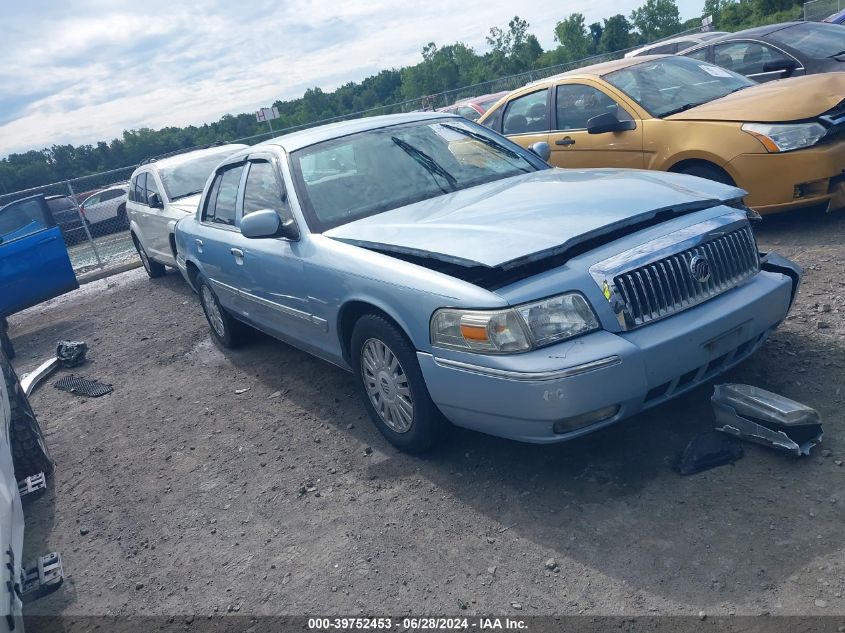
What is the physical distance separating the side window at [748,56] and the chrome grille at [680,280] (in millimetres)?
5430

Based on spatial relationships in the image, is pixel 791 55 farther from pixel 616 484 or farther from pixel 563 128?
pixel 616 484

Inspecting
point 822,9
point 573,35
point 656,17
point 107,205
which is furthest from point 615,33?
point 107,205

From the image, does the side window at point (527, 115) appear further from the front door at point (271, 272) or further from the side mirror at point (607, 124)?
the front door at point (271, 272)

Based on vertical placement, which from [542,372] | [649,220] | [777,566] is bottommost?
[777,566]

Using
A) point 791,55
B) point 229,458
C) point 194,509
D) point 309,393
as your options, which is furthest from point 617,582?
point 791,55

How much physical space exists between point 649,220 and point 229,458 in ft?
9.20

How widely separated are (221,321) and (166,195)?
3.94m

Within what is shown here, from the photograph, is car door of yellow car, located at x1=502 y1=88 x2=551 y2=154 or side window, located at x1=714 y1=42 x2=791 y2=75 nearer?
car door of yellow car, located at x1=502 y1=88 x2=551 y2=154

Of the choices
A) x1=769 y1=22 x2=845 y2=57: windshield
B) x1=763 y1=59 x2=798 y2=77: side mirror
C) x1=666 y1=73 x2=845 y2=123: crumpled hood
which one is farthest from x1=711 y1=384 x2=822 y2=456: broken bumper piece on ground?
x1=769 y1=22 x2=845 y2=57: windshield

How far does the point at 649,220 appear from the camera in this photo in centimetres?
362

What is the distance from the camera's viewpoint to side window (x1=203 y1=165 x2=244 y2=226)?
18.5 ft

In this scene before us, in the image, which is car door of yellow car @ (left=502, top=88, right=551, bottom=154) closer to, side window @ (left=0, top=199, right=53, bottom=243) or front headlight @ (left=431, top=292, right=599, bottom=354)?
front headlight @ (left=431, top=292, right=599, bottom=354)

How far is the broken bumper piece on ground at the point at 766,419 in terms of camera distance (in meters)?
3.25

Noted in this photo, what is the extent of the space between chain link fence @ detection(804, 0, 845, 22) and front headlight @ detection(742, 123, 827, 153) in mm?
24822
